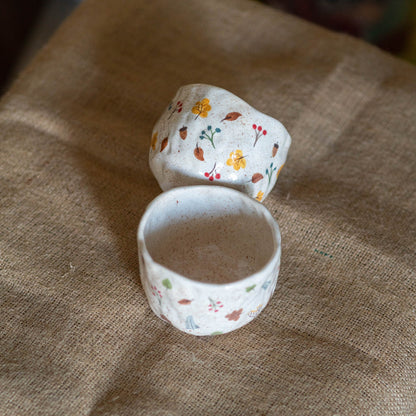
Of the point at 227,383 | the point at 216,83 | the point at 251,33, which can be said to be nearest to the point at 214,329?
the point at 227,383

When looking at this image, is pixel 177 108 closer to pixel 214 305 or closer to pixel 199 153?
pixel 199 153

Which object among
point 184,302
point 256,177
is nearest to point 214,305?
point 184,302

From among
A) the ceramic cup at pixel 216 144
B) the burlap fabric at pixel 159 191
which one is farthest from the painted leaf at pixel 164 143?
the burlap fabric at pixel 159 191

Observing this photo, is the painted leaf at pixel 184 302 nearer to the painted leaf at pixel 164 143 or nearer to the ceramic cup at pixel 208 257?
the ceramic cup at pixel 208 257

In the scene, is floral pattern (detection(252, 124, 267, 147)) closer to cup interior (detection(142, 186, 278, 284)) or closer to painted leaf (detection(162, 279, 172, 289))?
cup interior (detection(142, 186, 278, 284))

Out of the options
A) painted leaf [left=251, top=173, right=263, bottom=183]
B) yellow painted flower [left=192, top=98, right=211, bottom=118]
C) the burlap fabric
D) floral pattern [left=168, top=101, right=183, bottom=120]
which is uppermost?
yellow painted flower [left=192, top=98, right=211, bottom=118]

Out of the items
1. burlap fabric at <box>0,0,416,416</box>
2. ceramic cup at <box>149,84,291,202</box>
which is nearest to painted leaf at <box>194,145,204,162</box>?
ceramic cup at <box>149,84,291,202</box>

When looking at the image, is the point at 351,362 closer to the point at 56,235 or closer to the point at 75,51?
the point at 56,235
